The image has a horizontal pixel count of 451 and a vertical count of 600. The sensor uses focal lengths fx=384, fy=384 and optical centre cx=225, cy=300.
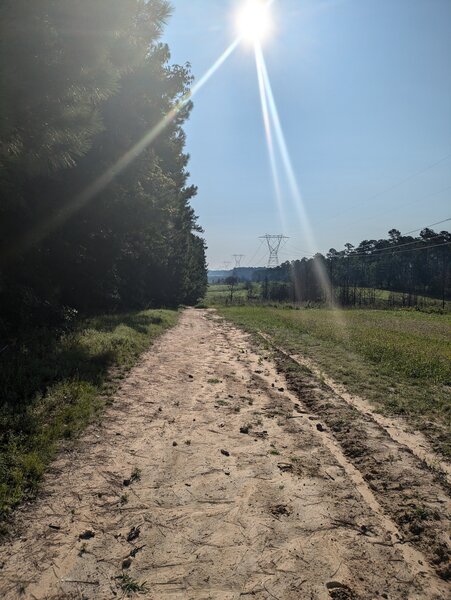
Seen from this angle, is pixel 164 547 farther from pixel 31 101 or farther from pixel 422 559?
pixel 31 101

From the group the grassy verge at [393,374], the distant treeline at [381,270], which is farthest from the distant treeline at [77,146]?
the distant treeline at [381,270]

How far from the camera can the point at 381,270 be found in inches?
4572

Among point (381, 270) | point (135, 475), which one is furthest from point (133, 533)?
point (381, 270)

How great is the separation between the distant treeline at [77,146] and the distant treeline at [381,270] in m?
80.3

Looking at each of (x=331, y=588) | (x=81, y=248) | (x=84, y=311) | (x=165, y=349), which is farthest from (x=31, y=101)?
(x=84, y=311)

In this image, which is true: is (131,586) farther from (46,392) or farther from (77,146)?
(77,146)

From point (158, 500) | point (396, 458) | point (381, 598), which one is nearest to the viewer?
point (381, 598)

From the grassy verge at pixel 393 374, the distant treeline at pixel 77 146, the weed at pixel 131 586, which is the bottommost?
the weed at pixel 131 586

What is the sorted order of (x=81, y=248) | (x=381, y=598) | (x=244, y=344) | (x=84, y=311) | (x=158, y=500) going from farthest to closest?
(x=84, y=311) < (x=244, y=344) < (x=81, y=248) < (x=158, y=500) < (x=381, y=598)

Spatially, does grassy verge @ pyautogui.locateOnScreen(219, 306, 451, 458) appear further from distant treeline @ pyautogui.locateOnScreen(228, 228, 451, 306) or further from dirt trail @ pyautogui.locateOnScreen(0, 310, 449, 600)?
distant treeline @ pyautogui.locateOnScreen(228, 228, 451, 306)

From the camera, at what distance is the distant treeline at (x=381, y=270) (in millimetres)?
99750

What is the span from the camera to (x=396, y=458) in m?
4.80

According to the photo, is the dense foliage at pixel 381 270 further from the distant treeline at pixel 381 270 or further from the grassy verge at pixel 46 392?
the grassy verge at pixel 46 392

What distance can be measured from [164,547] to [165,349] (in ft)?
31.6
